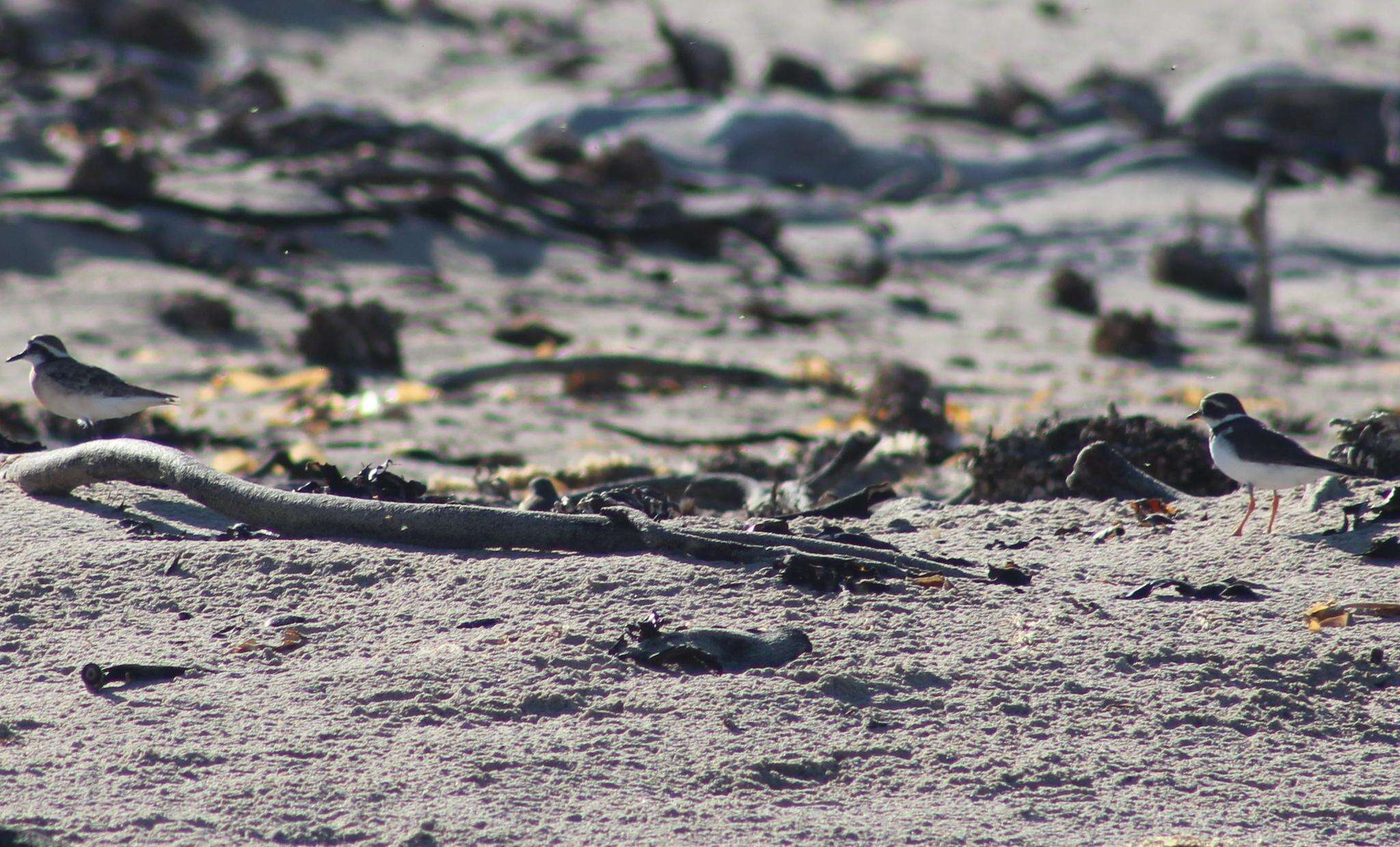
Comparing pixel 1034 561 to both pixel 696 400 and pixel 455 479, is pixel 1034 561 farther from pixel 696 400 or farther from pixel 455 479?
pixel 696 400

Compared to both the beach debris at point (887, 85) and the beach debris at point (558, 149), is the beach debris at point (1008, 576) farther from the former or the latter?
the beach debris at point (887, 85)

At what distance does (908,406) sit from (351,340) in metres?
3.45

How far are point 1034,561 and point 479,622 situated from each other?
1.55 m

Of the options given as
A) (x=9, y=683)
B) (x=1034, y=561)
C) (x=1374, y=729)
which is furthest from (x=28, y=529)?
(x=1374, y=729)

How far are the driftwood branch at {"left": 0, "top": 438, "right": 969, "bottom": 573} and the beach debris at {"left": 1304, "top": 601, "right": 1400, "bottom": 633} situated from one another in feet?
3.03

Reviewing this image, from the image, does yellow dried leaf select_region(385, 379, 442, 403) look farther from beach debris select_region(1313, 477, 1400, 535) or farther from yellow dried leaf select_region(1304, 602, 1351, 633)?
yellow dried leaf select_region(1304, 602, 1351, 633)

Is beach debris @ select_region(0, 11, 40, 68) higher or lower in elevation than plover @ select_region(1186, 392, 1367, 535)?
higher

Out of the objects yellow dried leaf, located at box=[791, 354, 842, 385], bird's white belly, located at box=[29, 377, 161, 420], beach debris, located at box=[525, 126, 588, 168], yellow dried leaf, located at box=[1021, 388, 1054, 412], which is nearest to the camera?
bird's white belly, located at box=[29, 377, 161, 420]

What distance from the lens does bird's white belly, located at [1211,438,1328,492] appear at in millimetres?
4316

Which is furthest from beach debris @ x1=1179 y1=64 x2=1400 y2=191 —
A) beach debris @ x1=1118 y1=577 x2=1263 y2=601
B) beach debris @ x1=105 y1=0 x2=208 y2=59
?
beach debris @ x1=1118 y1=577 x2=1263 y2=601

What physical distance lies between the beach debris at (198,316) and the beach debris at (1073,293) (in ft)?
20.8

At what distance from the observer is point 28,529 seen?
4.26 metres

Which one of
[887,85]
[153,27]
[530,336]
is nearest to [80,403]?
[530,336]

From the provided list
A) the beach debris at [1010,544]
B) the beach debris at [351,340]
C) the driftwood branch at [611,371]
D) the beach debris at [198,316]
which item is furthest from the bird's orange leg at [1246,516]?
the beach debris at [198,316]
